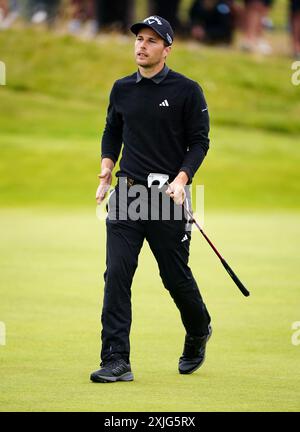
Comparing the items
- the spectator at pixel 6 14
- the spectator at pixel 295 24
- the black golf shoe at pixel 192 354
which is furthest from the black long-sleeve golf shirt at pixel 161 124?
the spectator at pixel 6 14

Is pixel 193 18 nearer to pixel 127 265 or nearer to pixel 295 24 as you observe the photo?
pixel 295 24

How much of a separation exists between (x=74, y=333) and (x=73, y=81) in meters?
26.1

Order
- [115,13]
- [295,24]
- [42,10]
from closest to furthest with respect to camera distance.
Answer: [295,24]
[115,13]
[42,10]

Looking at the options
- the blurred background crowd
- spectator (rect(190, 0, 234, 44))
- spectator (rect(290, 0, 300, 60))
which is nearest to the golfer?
spectator (rect(290, 0, 300, 60))

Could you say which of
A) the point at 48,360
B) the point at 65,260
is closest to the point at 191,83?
the point at 48,360

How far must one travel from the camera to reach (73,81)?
115 feet

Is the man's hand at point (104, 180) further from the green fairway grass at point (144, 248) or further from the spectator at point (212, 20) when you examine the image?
the spectator at point (212, 20)

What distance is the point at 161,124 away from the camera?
24.6ft

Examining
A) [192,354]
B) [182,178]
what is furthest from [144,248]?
[182,178]

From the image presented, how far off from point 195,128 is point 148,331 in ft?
7.21

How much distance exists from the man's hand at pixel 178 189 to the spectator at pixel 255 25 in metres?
26.9

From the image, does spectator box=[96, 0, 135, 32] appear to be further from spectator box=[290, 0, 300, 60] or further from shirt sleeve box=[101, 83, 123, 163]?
shirt sleeve box=[101, 83, 123, 163]

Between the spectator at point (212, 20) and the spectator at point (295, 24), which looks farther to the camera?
the spectator at point (212, 20)

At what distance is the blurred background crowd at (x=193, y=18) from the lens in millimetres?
34594
